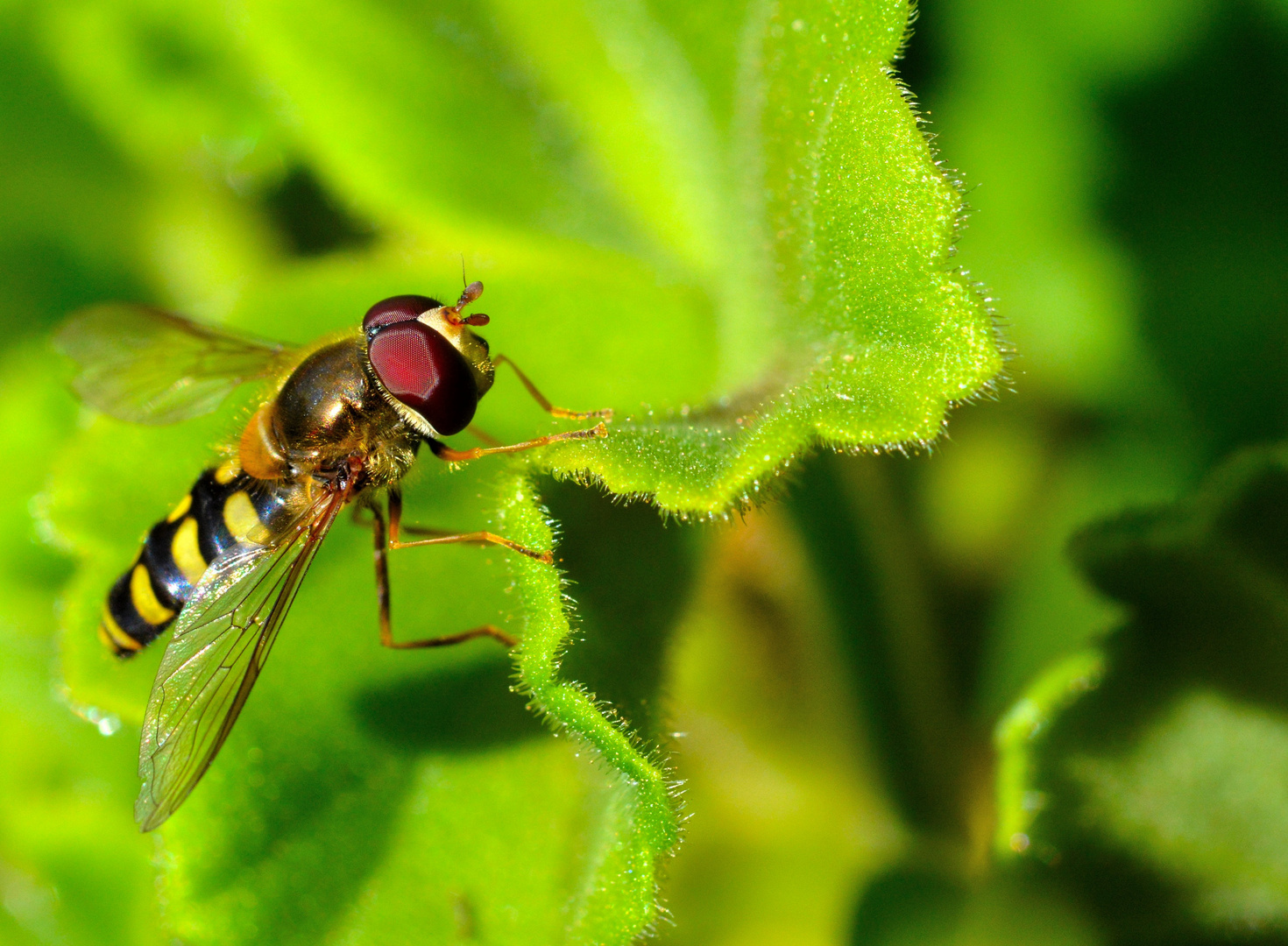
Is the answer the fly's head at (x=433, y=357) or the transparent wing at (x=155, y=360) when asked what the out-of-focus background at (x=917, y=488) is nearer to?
the transparent wing at (x=155, y=360)

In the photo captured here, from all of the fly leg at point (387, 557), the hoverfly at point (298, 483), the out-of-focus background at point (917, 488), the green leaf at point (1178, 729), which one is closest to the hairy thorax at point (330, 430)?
the hoverfly at point (298, 483)

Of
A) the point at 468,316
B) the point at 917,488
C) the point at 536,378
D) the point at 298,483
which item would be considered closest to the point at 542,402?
the point at 536,378

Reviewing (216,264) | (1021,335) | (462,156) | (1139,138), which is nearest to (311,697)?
(462,156)

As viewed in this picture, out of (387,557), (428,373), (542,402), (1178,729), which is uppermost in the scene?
(428,373)

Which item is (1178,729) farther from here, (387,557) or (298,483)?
(298,483)

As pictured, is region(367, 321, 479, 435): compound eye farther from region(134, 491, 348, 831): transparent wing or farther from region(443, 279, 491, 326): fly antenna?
region(134, 491, 348, 831): transparent wing
